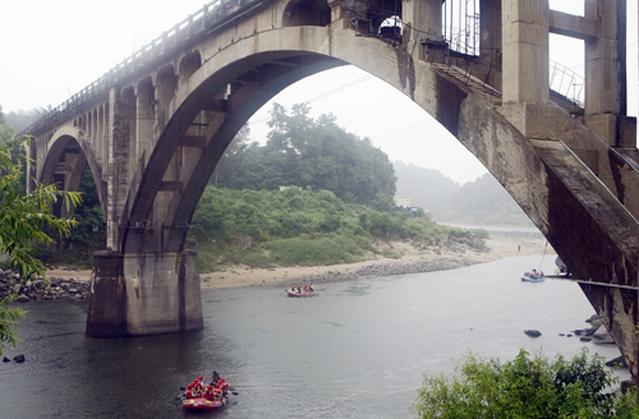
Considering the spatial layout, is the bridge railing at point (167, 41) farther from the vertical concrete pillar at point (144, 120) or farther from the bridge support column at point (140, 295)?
the bridge support column at point (140, 295)

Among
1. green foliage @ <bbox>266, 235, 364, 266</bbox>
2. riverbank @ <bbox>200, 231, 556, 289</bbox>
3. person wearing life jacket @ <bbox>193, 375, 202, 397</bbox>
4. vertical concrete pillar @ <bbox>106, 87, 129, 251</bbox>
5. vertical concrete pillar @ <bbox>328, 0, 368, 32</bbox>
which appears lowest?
person wearing life jacket @ <bbox>193, 375, 202, 397</bbox>

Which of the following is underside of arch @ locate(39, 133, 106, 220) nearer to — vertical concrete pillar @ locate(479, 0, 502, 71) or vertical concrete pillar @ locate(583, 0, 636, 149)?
vertical concrete pillar @ locate(479, 0, 502, 71)

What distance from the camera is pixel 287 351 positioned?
82.7 feet

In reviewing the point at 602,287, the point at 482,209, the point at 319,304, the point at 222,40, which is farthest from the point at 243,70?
the point at 482,209

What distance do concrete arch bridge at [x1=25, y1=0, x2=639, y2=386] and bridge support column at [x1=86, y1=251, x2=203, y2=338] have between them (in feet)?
0.20

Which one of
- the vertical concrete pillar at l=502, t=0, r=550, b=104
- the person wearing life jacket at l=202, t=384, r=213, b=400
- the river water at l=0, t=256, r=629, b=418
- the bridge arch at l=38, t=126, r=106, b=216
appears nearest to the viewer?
the vertical concrete pillar at l=502, t=0, r=550, b=104

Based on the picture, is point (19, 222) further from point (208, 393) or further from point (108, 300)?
point (108, 300)

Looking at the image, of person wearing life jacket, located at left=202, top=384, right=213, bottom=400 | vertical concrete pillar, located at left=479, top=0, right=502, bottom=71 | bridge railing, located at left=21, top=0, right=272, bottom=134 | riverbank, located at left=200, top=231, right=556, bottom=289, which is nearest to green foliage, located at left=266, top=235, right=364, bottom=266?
riverbank, located at left=200, top=231, right=556, bottom=289

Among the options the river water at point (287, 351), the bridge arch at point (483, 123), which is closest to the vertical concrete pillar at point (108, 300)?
the river water at point (287, 351)

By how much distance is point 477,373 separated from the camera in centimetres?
952

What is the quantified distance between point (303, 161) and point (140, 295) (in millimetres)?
49129

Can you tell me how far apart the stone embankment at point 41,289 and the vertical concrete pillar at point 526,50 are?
33.7 m

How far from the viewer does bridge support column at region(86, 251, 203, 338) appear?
26016 mm

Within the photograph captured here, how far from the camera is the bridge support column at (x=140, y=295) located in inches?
1024
